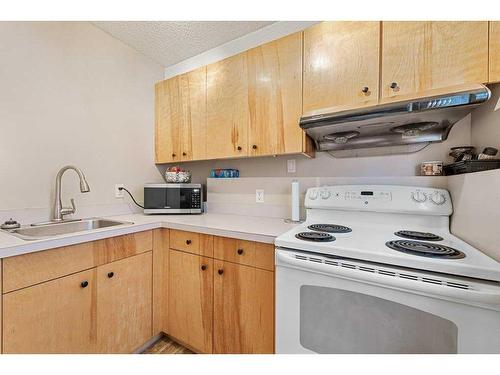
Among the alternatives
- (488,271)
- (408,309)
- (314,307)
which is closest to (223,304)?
(314,307)

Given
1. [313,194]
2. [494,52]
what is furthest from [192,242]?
[494,52]

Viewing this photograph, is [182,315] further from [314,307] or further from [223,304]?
[314,307]

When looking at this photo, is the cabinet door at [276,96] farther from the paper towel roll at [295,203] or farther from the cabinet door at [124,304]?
the cabinet door at [124,304]

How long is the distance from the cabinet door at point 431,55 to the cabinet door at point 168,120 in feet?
5.08

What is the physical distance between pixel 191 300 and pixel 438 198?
1.53 meters

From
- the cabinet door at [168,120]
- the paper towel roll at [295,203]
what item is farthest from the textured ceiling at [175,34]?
the paper towel roll at [295,203]

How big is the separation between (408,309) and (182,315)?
1271mm

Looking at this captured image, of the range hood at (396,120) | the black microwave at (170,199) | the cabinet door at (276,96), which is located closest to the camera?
the range hood at (396,120)

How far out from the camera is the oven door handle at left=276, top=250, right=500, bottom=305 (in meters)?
0.68

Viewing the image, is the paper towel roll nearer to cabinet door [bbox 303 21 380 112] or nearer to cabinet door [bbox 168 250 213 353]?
cabinet door [bbox 303 21 380 112]

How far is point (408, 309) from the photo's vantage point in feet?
2.61

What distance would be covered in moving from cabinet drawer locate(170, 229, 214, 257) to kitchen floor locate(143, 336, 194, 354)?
667mm

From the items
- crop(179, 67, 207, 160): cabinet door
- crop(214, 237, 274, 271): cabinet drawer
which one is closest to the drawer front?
crop(214, 237, 274, 271): cabinet drawer

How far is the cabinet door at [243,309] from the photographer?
1.17 m
